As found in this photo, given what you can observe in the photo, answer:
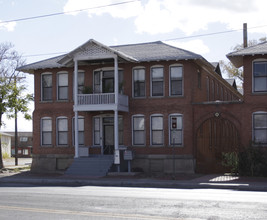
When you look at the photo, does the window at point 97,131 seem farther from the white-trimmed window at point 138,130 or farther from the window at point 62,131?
the white-trimmed window at point 138,130

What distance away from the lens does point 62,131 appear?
32.4 meters

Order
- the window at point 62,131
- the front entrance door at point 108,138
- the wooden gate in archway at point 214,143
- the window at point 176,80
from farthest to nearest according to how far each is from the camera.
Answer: the window at point 62,131 < the front entrance door at point 108,138 < the window at point 176,80 < the wooden gate in archway at point 214,143

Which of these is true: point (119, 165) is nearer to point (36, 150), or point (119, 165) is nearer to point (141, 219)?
point (36, 150)

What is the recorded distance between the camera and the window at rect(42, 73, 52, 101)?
1294 inches

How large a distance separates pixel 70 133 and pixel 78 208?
1937 cm

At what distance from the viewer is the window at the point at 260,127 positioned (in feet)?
89.1

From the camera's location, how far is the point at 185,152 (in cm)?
2905

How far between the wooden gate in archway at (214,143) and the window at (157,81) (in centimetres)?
347

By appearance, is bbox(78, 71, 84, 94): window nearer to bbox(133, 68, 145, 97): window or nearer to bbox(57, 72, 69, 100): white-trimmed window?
bbox(57, 72, 69, 100): white-trimmed window

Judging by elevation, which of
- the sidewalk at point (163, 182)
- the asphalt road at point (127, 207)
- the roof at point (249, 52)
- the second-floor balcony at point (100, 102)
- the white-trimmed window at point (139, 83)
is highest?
the roof at point (249, 52)

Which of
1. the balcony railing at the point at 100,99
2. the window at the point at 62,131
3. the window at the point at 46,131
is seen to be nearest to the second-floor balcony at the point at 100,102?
the balcony railing at the point at 100,99

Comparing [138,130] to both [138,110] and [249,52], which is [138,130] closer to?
[138,110]

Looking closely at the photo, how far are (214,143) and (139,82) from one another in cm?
610

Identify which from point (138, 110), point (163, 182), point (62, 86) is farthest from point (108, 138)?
point (163, 182)
